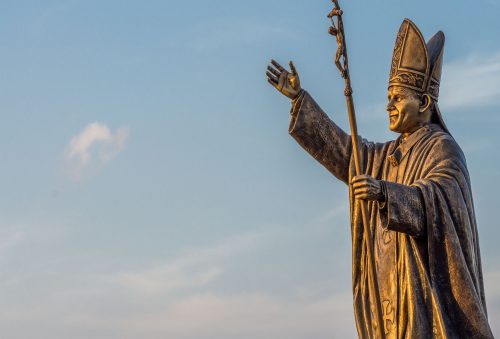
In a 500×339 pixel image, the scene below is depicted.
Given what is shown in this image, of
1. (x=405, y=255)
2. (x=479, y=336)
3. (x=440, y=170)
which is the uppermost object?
(x=440, y=170)

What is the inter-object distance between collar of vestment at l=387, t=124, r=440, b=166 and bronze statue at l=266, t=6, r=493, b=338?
1cm

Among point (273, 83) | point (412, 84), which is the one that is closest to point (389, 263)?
point (412, 84)

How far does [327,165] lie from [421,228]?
1.86 meters

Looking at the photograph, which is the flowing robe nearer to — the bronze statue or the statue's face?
the bronze statue

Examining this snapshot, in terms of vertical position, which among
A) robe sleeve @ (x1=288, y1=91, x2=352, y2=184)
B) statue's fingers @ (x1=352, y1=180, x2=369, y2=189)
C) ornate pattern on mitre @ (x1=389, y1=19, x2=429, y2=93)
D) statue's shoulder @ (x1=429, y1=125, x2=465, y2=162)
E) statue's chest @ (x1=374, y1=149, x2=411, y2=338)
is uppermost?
ornate pattern on mitre @ (x1=389, y1=19, x2=429, y2=93)

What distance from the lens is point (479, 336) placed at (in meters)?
15.0

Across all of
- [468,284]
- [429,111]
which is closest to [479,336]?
[468,284]

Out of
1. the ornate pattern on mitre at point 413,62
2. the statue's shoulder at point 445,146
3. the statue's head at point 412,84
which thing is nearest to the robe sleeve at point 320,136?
the statue's head at point 412,84

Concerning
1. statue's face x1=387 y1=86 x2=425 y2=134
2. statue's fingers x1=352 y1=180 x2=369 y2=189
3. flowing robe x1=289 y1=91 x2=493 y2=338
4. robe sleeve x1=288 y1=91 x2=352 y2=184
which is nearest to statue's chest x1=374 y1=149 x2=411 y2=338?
flowing robe x1=289 y1=91 x2=493 y2=338

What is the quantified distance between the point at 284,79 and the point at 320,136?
→ 2.87 feet

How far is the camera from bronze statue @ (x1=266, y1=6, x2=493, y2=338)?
15.2 meters

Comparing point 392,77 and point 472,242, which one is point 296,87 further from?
point 472,242

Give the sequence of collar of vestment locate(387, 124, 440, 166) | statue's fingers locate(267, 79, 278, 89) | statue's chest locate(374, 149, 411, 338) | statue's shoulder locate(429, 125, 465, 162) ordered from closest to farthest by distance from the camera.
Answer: statue's chest locate(374, 149, 411, 338) → statue's shoulder locate(429, 125, 465, 162) → collar of vestment locate(387, 124, 440, 166) → statue's fingers locate(267, 79, 278, 89)

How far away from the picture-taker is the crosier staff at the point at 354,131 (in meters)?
15.4
